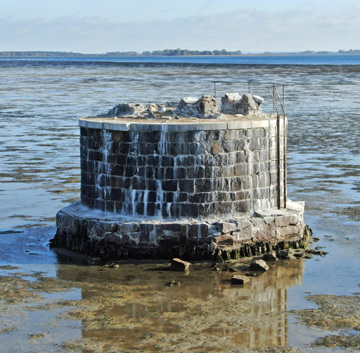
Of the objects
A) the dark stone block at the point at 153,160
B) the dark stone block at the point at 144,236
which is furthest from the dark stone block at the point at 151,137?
the dark stone block at the point at 144,236

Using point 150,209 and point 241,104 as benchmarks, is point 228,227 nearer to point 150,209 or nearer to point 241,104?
point 150,209

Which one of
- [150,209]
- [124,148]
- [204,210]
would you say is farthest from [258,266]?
[124,148]

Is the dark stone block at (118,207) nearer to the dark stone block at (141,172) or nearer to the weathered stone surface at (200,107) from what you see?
the dark stone block at (141,172)

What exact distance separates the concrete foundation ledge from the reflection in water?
0.38 meters

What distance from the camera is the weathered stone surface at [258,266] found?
14.8 meters

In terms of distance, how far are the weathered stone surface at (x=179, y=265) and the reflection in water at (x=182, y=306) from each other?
149mm

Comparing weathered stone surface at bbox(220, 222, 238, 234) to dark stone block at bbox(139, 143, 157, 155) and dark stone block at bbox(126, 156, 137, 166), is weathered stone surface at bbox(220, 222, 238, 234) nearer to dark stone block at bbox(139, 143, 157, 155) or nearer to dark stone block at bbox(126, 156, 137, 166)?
dark stone block at bbox(139, 143, 157, 155)

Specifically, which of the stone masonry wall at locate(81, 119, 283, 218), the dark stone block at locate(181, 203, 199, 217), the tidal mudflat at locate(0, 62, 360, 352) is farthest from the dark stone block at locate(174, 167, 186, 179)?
the tidal mudflat at locate(0, 62, 360, 352)

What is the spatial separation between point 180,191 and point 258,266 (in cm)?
191

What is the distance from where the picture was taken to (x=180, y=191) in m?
15.2

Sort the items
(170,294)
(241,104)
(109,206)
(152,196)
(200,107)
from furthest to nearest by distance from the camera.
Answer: (241,104), (200,107), (109,206), (152,196), (170,294)

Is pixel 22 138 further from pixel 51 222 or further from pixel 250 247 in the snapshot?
pixel 250 247

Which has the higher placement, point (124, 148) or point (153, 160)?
point (124, 148)

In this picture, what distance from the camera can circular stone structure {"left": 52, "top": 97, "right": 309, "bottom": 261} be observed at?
15141mm
